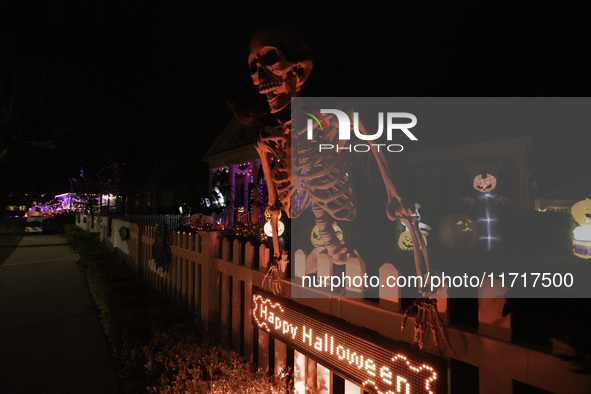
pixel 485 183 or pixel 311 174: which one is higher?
pixel 485 183

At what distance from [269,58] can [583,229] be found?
873 cm

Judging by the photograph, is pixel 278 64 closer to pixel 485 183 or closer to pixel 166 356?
pixel 166 356

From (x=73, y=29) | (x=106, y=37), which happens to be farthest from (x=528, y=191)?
(x=73, y=29)

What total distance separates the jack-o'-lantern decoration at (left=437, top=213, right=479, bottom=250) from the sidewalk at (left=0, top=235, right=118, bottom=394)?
26.3 feet

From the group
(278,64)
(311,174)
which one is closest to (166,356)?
(311,174)

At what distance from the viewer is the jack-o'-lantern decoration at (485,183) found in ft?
34.3

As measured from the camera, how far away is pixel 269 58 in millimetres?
1978

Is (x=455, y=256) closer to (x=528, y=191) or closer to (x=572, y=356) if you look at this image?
(x=528, y=191)

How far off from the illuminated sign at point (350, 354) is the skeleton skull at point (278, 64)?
1.41 metres

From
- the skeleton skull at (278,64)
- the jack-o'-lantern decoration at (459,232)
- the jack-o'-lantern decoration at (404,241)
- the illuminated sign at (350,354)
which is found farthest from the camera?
the jack-o'-lantern decoration at (459,232)

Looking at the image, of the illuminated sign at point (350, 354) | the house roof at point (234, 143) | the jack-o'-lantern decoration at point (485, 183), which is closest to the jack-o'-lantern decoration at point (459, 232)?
the jack-o'-lantern decoration at point (485, 183)

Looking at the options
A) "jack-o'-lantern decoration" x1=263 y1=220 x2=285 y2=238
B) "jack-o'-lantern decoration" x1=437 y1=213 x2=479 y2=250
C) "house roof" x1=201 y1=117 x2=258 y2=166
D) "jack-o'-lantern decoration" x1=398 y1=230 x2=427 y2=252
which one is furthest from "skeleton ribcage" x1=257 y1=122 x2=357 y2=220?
"house roof" x1=201 y1=117 x2=258 y2=166

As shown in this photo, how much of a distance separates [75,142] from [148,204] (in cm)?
1352

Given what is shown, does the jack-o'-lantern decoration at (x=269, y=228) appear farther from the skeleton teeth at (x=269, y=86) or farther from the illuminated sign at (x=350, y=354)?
the skeleton teeth at (x=269, y=86)
